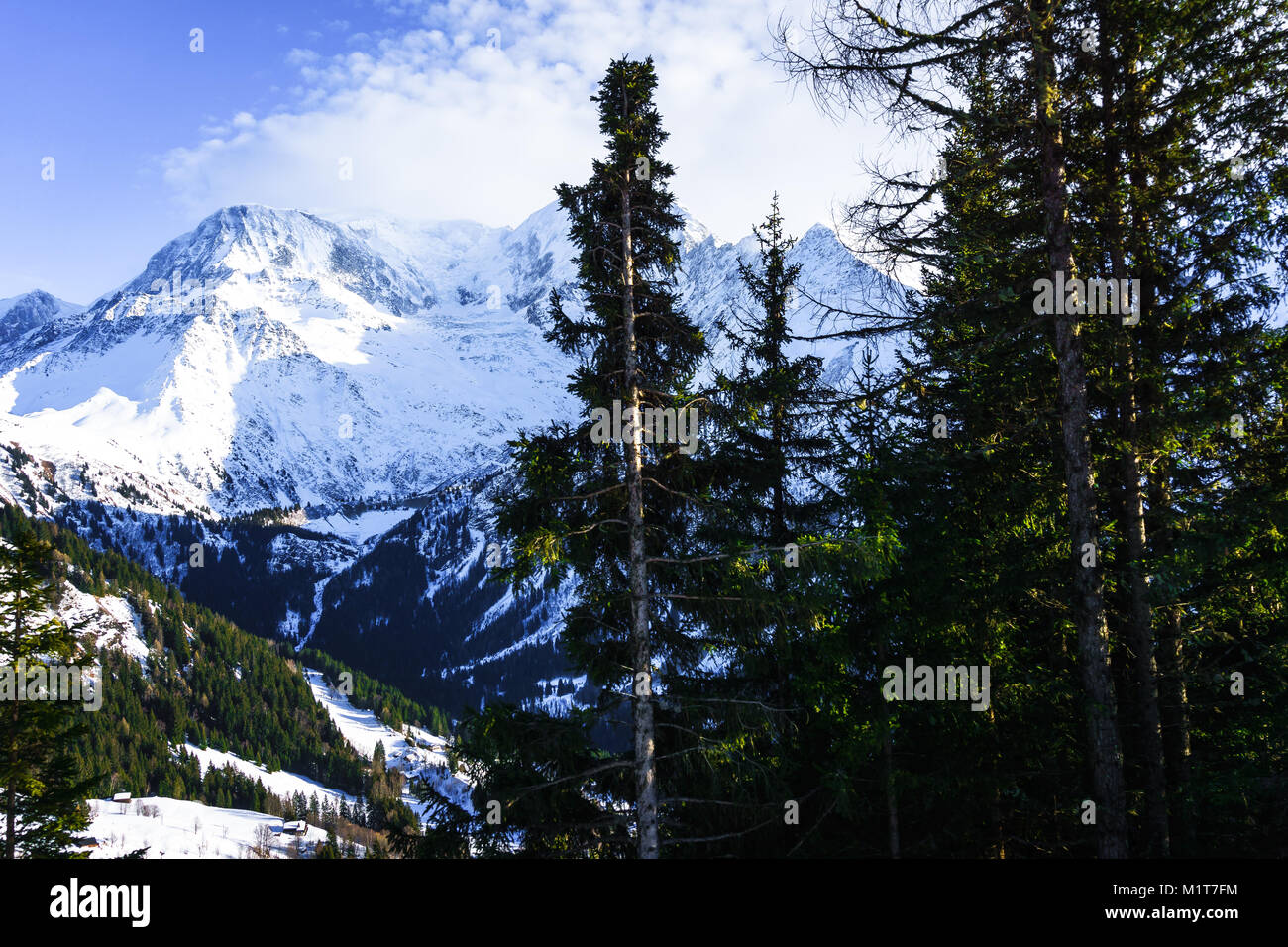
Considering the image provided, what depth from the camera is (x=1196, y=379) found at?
29.1 feet

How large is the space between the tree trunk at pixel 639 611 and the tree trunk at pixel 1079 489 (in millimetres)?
5073

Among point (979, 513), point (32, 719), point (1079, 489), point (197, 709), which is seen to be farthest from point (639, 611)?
point (197, 709)

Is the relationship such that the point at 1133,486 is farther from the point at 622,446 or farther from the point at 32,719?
the point at 32,719

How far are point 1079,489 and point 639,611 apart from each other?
5.45 meters

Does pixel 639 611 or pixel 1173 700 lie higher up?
pixel 639 611

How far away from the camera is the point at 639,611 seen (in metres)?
9.31

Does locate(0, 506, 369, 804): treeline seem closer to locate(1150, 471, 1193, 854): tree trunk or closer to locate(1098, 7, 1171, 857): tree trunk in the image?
locate(1150, 471, 1193, 854): tree trunk

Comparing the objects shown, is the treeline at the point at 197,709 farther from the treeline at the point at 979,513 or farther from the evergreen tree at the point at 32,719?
the treeline at the point at 979,513

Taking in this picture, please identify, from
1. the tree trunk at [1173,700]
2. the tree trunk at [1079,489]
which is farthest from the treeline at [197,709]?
the tree trunk at [1079,489]

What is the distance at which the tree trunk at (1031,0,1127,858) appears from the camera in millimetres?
8172

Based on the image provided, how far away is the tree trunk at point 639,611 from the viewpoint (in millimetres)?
8914

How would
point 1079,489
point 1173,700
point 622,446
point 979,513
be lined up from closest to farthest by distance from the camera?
point 1079,489, point 622,446, point 1173,700, point 979,513
